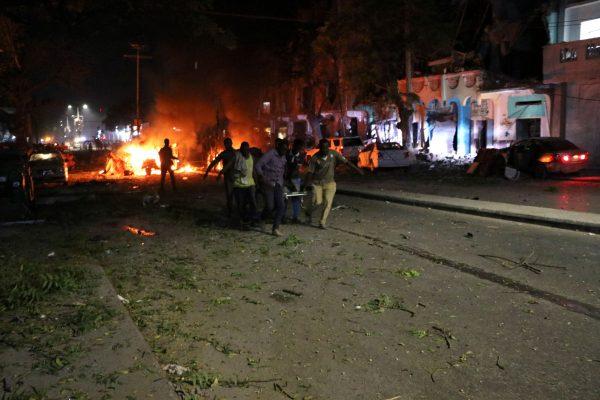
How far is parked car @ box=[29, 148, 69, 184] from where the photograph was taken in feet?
75.9

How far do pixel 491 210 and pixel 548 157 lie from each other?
8963 mm

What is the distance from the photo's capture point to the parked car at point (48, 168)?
75.9 ft

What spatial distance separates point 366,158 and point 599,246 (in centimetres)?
1842

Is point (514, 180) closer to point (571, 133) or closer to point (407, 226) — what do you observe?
point (571, 133)

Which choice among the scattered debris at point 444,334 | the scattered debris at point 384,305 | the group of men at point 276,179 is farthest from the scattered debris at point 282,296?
the group of men at point 276,179

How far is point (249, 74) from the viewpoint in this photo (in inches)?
2151

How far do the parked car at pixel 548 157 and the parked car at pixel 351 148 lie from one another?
33.1ft

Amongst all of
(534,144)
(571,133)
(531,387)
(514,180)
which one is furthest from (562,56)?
(531,387)

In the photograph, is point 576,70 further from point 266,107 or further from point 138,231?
point 266,107

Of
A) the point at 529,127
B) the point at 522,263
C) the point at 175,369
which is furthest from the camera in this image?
the point at 529,127

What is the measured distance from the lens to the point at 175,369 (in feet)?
14.0

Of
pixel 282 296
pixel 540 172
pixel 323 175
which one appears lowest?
pixel 282 296

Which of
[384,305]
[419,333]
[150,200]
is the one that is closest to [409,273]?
[384,305]

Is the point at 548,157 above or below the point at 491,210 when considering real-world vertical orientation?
above
